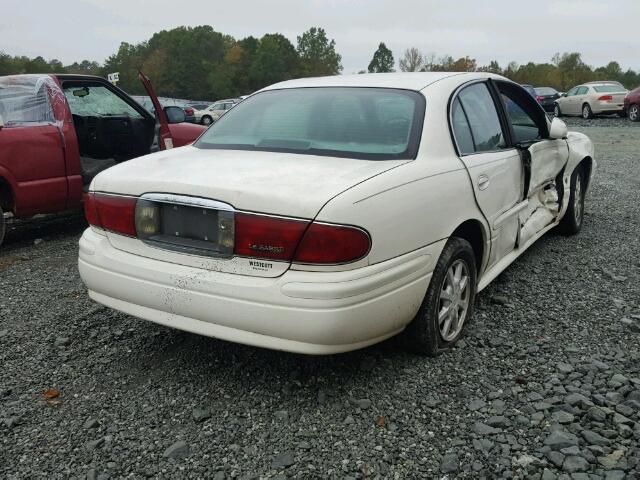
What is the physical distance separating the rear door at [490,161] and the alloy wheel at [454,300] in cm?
35

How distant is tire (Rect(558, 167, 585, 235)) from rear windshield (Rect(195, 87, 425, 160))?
266 centimetres

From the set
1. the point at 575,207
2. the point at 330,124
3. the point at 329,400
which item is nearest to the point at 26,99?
the point at 330,124

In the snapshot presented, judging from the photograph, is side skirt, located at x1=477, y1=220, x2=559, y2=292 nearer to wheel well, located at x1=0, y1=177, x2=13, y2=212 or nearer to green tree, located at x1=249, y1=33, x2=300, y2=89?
wheel well, located at x1=0, y1=177, x2=13, y2=212

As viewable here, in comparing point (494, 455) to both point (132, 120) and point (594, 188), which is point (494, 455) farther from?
point (594, 188)

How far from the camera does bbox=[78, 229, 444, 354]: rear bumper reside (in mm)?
2385

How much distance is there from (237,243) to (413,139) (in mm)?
1088

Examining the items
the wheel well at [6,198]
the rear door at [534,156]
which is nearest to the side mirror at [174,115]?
the wheel well at [6,198]

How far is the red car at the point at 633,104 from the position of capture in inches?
840

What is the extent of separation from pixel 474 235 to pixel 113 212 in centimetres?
195

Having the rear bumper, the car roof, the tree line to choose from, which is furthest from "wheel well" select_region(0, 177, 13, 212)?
the tree line

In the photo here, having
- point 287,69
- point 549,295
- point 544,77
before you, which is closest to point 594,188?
point 549,295

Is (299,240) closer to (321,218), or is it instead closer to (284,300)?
(321,218)

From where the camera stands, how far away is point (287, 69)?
9594 centimetres

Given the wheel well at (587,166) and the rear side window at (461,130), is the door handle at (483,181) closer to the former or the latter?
the rear side window at (461,130)
